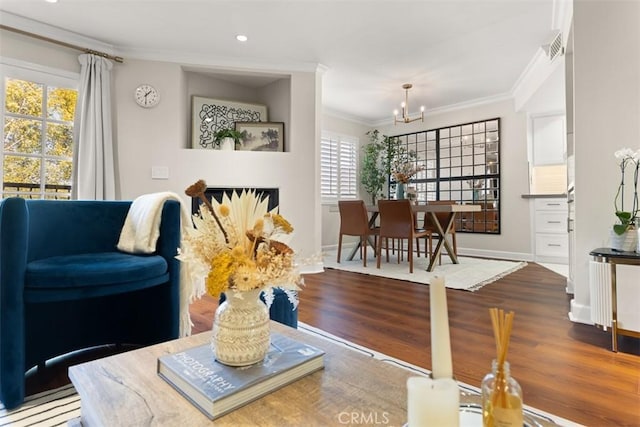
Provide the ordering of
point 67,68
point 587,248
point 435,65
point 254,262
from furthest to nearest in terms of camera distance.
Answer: point 435,65 → point 67,68 → point 587,248 → point 254,262

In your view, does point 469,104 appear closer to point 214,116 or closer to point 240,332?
point 214,116

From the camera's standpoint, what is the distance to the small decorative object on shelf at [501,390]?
1.46ft

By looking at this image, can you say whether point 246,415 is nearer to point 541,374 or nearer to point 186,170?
point 541,374

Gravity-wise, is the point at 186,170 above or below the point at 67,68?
below

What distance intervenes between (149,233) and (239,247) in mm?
1186

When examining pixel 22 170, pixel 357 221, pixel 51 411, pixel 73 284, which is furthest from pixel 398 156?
pixel 51 411

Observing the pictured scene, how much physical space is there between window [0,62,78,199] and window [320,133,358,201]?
3603 millimetres

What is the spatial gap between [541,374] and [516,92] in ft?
14.6

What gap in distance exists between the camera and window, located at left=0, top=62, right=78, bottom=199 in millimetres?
2984

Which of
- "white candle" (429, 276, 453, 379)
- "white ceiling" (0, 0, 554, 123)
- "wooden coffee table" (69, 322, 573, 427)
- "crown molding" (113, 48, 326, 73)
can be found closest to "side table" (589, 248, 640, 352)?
"wooden coffee table" (69, 322, 573, 427)

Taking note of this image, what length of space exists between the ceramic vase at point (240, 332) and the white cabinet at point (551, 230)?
16.5ft

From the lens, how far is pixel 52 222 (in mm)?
1685

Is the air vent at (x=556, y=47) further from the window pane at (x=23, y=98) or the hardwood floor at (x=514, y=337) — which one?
the window pane at (x=23, y=98)

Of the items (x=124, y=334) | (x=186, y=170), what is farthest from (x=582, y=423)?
(x=186, y=170)
